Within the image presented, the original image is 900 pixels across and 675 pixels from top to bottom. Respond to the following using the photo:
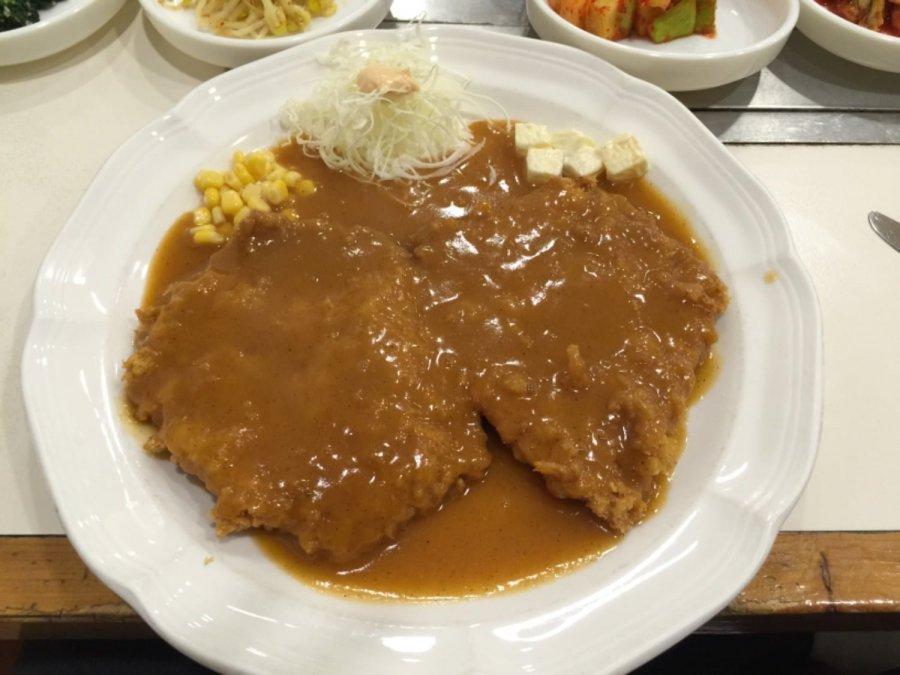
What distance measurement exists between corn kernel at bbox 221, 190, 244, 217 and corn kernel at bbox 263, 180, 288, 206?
11cm

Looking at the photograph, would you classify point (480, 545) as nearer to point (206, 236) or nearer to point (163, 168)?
point (206, 236)

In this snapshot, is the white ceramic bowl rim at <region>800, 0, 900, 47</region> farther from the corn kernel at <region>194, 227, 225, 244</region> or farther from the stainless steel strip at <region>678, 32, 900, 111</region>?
the corn kernel at <region>194, 227, 225, 244</region>

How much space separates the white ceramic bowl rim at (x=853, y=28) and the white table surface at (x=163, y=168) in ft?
2.00

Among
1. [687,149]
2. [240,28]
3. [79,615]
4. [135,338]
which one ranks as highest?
[240,28]

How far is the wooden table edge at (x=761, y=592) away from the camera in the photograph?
2.05 meters

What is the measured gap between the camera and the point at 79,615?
2.05 metres

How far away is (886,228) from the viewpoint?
3.07 meters

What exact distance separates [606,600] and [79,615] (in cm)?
161

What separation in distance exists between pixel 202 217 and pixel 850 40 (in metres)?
3.46

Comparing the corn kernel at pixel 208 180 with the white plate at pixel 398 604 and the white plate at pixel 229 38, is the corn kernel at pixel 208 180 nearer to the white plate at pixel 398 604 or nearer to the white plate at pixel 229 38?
the white plate at pixel 398 604

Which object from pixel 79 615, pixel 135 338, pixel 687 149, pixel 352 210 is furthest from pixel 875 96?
pixel 79 615

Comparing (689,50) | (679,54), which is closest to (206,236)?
(679,54)

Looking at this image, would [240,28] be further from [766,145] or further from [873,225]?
[873,225]

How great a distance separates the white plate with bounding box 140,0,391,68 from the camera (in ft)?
10.8
